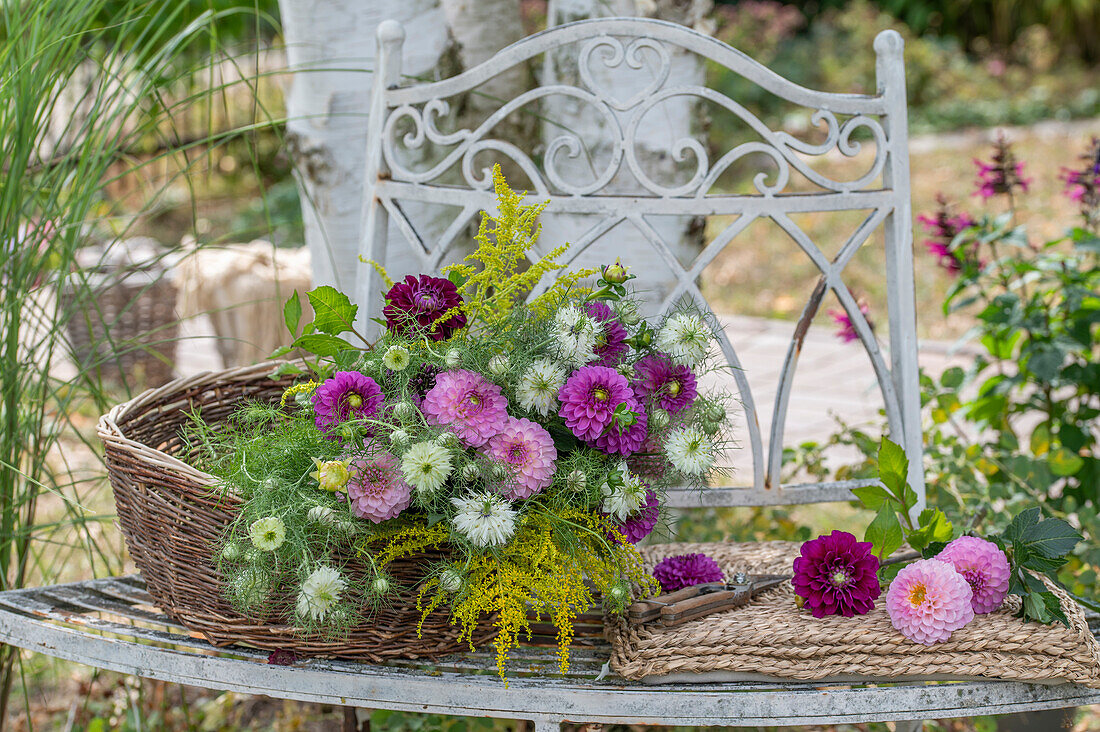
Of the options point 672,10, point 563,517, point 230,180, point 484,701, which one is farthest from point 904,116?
point 230,180

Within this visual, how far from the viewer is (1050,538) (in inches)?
49.3

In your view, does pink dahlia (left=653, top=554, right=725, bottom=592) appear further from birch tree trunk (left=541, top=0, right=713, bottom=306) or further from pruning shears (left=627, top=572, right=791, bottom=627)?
birch tree trunk (left=541, top=0, right=713, bottom=306)

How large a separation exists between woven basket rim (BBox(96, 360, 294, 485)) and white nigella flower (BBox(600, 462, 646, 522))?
1.47 ft

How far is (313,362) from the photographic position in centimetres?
137


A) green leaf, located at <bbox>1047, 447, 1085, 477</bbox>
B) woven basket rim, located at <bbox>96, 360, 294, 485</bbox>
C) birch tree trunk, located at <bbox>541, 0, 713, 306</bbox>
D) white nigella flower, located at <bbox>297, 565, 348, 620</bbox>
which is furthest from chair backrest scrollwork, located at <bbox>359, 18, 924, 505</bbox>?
white nigella flower, located at <bbox>297, 565, 348, 620</bbox>

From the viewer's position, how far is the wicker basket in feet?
3.84

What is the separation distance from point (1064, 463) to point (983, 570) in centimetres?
93

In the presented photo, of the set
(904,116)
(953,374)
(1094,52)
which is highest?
(1094,52)

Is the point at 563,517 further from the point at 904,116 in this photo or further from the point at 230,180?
the point at 230,180

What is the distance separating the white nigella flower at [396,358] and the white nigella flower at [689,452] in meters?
0.32

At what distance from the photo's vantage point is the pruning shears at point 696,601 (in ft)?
4.26

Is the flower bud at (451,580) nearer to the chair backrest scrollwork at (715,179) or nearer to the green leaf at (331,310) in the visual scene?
the green leaf at (331,310)

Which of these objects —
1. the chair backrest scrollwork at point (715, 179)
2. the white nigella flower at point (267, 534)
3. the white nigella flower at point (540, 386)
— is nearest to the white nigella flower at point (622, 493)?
the white nigella flower at point (540, 386)

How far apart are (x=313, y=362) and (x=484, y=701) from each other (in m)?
0.50
